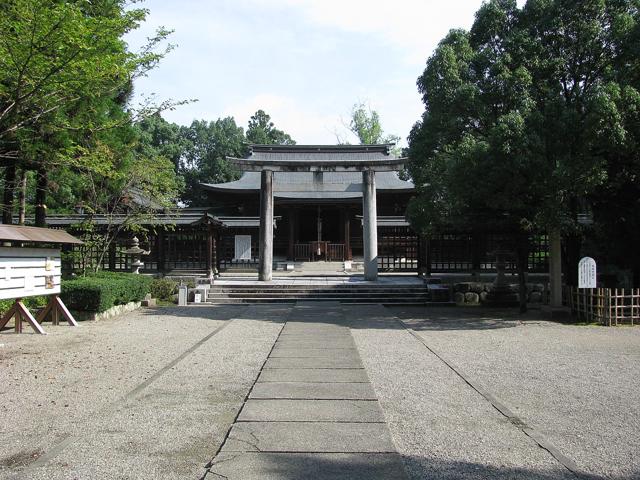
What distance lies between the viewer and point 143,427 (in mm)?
4246

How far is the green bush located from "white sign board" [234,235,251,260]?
23.1 feet

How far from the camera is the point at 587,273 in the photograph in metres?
11.2

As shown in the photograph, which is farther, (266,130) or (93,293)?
(266,130)

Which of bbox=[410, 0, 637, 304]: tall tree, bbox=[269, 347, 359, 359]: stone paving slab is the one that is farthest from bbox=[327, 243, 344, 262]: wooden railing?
bbox=[269, 347, 359, 359]: stone paving slab

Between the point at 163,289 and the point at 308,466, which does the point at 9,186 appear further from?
the point at 308,466

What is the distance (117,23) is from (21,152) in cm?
474

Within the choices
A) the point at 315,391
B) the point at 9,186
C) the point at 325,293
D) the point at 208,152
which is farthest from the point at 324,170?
the point at 208,152

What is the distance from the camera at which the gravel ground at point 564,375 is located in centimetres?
394

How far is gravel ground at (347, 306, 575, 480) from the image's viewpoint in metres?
3.44

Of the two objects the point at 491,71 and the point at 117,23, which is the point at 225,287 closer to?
the point at 117,23

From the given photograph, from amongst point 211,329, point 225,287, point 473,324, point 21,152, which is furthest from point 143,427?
point 225,287

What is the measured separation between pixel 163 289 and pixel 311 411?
13328mm

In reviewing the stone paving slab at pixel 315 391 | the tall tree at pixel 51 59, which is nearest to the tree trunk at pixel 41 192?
the tall tree at pixel 51 59

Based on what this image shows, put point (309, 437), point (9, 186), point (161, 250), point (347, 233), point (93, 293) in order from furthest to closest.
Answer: point (347, 233) < point (161, 250) < point (9, 186) < point (93, 293) < point (309, 437)
